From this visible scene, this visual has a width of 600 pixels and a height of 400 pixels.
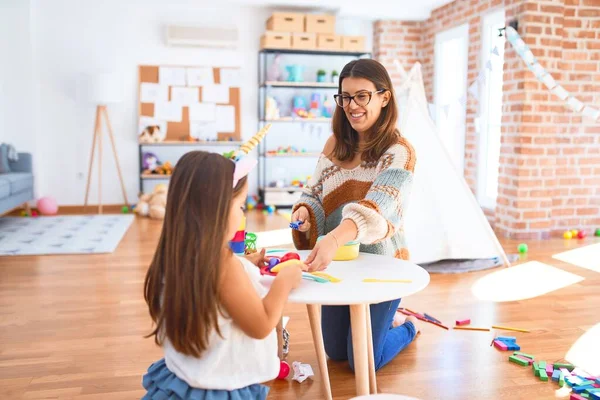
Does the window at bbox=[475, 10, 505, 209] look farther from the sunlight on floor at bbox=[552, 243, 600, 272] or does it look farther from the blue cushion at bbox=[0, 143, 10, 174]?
the blue cushion at bbox=[0, 143, 10, 174]

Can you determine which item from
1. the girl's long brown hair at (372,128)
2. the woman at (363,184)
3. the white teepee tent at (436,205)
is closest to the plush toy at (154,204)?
the white teepee tent at (436,205)

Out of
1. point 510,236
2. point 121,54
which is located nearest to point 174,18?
point 121,54

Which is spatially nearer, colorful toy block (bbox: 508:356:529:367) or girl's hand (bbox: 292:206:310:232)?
girl's hand (bbox: 292:206:310:232)

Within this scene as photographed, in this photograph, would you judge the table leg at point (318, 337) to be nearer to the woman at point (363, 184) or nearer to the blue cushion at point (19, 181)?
the woman at point (363, 184)

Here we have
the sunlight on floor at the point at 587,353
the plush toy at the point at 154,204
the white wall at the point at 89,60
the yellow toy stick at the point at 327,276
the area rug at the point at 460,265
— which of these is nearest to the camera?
the yellow toy stick at the point at 327,276

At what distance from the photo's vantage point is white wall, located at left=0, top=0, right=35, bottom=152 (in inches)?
230

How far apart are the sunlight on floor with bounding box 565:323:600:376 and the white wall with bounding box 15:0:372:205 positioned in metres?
4.83

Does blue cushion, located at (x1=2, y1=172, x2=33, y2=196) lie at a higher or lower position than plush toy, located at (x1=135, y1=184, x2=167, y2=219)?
higher

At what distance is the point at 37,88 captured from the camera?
610 centimetres

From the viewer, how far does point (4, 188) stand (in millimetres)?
4922

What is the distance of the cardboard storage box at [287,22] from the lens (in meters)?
6.16

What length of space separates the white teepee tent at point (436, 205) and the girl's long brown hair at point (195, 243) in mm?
2714

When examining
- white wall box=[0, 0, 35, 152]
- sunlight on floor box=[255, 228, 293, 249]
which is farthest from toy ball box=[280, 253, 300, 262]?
white wall box=[0, 0, 35, 152]

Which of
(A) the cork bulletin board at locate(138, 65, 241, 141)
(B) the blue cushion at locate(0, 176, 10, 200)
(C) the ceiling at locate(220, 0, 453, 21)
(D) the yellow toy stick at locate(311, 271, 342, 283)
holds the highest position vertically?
(C) the ceiling at locate(220, 0, 453, 21)
